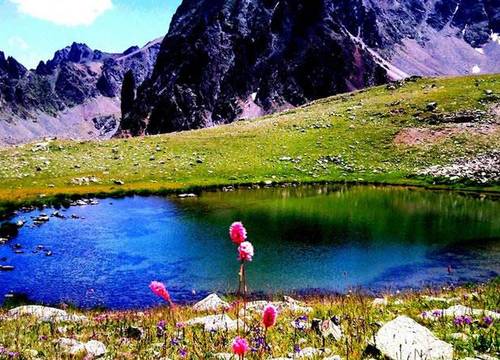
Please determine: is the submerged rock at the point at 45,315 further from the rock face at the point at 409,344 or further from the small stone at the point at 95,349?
the rock face at the point at 409,344

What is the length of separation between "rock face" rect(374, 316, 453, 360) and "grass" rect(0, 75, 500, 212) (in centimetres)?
5271

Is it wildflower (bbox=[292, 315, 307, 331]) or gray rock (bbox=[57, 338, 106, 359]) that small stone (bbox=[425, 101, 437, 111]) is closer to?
wildflower (bbox=[292, 315, 307, 331])

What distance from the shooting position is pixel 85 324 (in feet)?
44.3

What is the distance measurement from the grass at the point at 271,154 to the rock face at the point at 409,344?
52.7 m

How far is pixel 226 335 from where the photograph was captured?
1082cm

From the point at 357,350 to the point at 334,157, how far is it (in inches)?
2680

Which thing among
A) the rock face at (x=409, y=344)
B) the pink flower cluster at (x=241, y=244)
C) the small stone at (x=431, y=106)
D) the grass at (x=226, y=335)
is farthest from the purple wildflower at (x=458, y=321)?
the small stone at (x=431, y=106)

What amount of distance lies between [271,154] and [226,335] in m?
68.5

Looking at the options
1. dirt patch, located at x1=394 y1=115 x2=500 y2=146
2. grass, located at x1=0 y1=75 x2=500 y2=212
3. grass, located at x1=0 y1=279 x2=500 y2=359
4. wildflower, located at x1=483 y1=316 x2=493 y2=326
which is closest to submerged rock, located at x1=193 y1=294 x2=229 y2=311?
grass, located at x1=0 y1=279 x2=500 y2=359

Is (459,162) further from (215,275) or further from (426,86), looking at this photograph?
(215,275)

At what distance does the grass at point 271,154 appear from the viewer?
6706cm

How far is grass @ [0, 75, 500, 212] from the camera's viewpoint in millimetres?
67062

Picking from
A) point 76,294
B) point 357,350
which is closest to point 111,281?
point 76,294

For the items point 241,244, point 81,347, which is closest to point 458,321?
point 241,244
